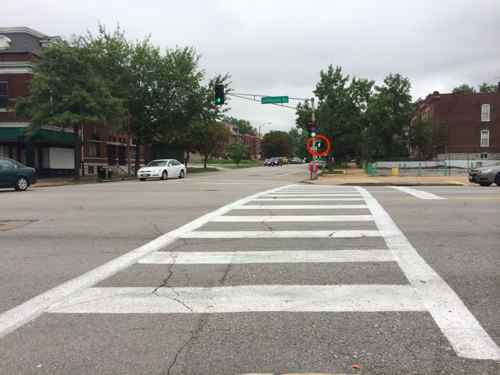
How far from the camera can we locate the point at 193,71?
127 feet

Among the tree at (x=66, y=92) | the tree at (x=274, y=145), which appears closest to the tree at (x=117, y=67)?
the tree at (x=66, y=92)

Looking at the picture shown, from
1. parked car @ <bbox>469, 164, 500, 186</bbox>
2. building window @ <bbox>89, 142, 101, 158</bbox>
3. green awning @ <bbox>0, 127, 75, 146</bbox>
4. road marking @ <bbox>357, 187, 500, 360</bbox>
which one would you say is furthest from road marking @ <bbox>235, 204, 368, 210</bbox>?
building window @ <bbox>89, 142, 101, 158</bbox>

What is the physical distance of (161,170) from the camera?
97.3ft

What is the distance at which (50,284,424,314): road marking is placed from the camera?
427cm

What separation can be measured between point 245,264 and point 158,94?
3363 centimetres

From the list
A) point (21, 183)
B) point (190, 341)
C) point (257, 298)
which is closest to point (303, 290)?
point (257, 298)

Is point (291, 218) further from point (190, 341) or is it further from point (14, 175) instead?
point (14, 175)

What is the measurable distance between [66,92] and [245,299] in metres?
26.4

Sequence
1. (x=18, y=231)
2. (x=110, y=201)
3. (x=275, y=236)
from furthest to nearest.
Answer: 1. (x=110, y=201)
2. (x=18, y=231)
3. (x=275, y=236)

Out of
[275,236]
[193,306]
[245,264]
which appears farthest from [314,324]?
[275,236]

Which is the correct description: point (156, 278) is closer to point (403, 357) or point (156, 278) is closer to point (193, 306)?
point (193, 306)

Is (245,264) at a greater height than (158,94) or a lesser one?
lesser

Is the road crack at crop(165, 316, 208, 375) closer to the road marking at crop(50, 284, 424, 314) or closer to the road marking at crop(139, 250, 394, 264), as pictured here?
the road marking at crop(50, 284, 424, 314)

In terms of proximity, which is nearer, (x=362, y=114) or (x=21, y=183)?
(x=21, y=183)
